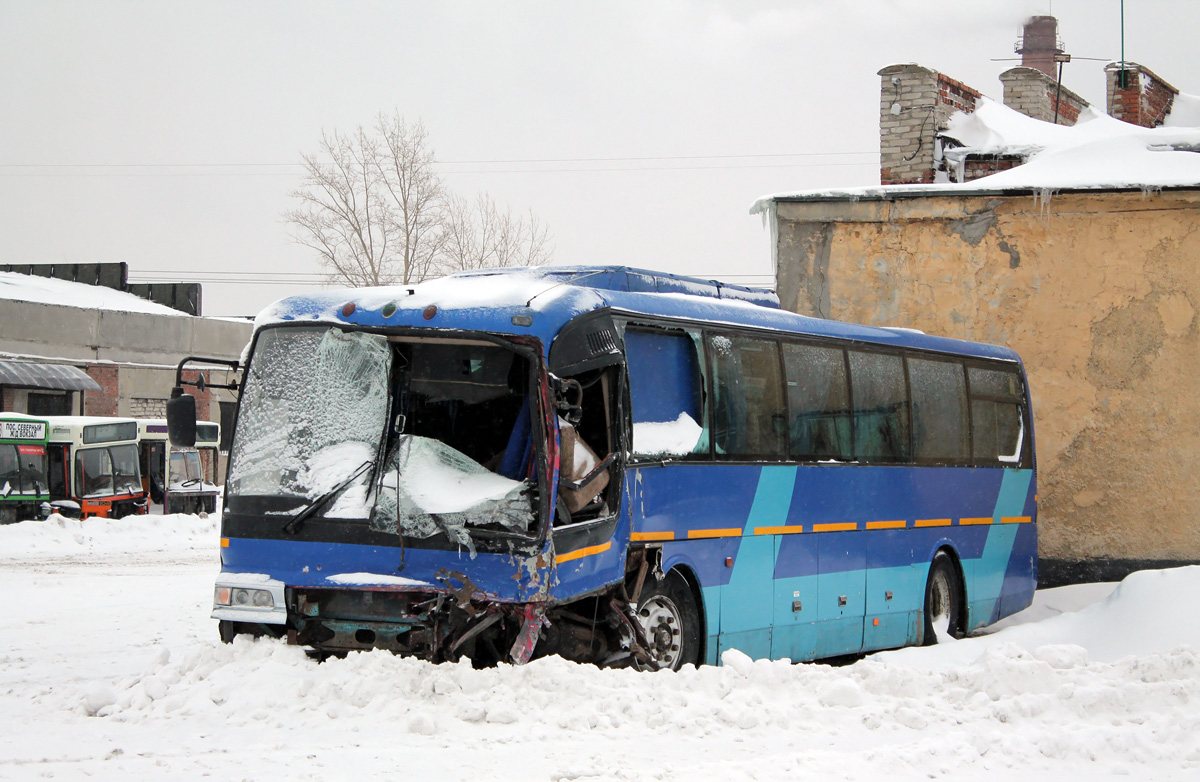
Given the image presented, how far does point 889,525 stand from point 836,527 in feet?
3.53

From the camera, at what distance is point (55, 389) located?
3931cm

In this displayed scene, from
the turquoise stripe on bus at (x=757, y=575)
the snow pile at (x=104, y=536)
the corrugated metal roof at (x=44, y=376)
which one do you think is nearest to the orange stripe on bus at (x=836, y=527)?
the turquoise stripe on bus at (x=757, y=575)

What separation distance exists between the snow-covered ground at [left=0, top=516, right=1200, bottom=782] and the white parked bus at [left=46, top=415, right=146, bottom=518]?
21.2 metres

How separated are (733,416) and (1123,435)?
8.95 m

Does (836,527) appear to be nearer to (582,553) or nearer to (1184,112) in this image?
(582,553)

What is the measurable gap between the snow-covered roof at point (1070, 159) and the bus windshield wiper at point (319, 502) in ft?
36.2

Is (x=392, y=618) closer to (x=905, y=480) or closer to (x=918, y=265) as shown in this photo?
(x=905, y=480)

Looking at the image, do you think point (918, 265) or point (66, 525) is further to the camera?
point (66, 525)

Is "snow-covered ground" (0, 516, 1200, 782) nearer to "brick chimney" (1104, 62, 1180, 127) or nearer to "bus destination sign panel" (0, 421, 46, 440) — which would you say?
"brick chimney" (1104, 62, 1180, 127)

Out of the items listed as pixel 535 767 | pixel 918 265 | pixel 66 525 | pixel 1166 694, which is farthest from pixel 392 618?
pixel 66 525

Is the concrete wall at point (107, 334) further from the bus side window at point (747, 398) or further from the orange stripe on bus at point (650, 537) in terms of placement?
the orange stripe on bus at point (650, 537)

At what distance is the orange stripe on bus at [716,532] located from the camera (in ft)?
30.1

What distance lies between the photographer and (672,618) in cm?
891

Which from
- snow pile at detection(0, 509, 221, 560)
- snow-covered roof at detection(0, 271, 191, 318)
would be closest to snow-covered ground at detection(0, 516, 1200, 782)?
snow pile at detection(0, 509, 221, 560)
